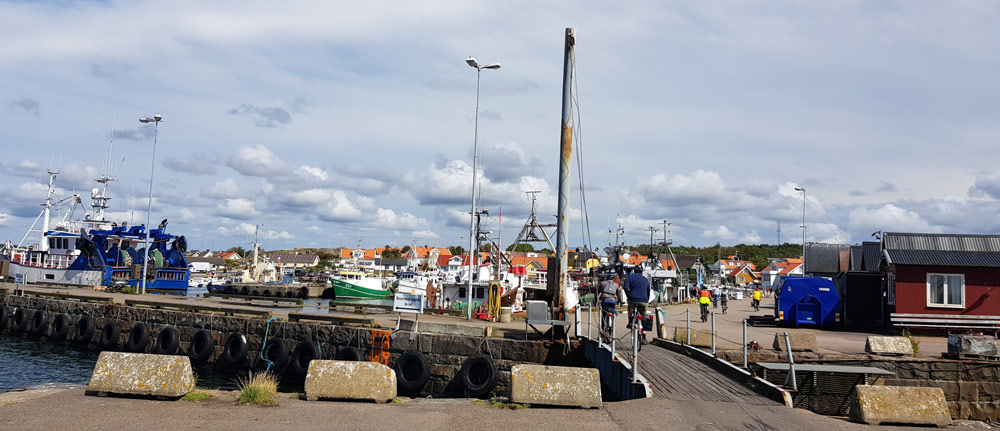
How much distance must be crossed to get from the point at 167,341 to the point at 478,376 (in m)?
14.6

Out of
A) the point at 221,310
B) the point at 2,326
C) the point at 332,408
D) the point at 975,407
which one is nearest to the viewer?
the point at 332,408

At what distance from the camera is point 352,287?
74375mm

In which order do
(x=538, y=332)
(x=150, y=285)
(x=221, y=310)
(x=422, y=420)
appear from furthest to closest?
1. (x=150, y=285)
2. (x=221, y=310)
3. (x=538, y=332)
4. (x=422, y=420)

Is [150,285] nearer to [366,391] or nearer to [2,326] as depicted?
[2,326]

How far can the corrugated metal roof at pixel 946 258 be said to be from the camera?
78.7 ft

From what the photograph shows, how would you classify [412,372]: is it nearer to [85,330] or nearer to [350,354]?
[350,354]

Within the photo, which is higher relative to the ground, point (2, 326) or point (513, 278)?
point (513, 278)

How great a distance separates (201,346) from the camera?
25828 millimetres

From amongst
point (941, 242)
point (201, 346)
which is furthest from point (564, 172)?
point (941, 242)

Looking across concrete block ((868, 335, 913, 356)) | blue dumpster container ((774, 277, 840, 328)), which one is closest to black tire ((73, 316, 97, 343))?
concrete block ((868, 335, 913, 356))

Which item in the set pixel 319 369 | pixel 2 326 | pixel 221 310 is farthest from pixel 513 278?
pixel 319 369

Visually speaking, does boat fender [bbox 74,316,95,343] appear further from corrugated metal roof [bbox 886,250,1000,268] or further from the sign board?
corrugated metal roof [bbox 886,250,1000,268]

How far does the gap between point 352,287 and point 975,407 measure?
64.3 m

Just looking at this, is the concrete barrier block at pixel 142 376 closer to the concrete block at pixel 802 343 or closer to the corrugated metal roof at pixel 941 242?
the concrete block at pixel 802 343
